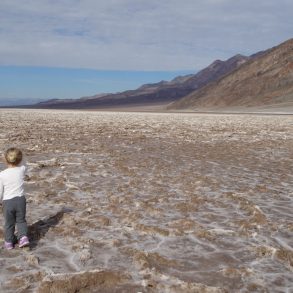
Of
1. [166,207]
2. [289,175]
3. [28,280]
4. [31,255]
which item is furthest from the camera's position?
[289,175]

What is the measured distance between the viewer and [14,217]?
233 inches

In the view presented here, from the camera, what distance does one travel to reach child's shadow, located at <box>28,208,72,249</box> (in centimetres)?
595

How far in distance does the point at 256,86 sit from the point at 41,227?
117040 millimetres

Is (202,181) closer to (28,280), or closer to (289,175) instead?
(289,175)

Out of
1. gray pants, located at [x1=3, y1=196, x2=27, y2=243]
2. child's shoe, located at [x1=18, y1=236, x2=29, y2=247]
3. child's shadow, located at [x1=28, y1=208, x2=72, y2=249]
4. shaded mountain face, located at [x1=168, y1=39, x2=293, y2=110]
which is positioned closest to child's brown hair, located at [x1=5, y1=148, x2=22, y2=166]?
gray pants, located at [x1=3, y1=196, x2=27, y2=243]

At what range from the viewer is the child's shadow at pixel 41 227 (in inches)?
234

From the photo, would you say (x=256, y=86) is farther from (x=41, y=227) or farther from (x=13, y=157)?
(x=13, y=157)

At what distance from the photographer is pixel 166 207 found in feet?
25.6

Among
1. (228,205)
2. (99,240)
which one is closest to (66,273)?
(99,240)

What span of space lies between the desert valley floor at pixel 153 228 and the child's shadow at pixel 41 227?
0.02 m

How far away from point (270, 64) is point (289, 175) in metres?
117

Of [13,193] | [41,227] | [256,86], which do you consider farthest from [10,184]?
[256,86]

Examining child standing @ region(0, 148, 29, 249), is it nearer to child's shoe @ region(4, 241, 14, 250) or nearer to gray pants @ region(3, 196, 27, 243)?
gray pants @ region(3, 196, 27, 243)

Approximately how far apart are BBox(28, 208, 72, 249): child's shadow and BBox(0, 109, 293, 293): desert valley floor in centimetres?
2
